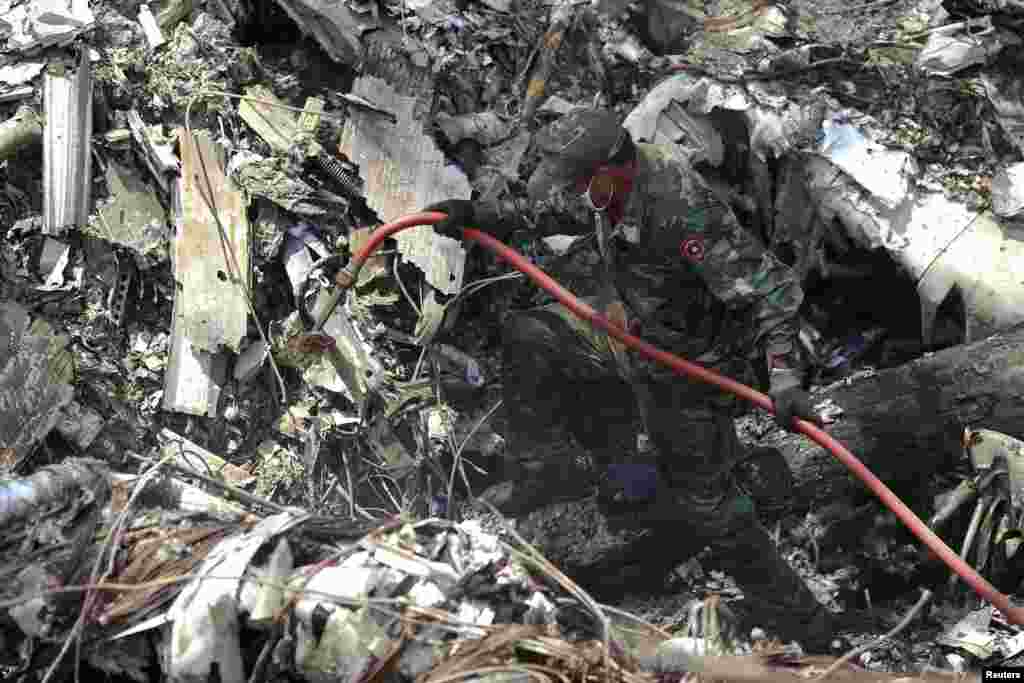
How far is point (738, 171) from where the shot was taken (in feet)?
18.4

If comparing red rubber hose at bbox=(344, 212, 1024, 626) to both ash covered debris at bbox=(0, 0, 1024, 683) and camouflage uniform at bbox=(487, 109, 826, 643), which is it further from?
ash covered debris at bbox=(0, 0, 1024, 683)

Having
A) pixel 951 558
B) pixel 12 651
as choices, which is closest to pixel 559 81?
pixel 951 558

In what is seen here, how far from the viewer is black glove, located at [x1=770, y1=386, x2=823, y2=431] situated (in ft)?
13.4

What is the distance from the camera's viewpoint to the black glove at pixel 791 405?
4070 mm

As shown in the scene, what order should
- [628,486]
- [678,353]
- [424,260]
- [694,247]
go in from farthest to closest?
[424,260], [628,486], [678,353], [694,247]

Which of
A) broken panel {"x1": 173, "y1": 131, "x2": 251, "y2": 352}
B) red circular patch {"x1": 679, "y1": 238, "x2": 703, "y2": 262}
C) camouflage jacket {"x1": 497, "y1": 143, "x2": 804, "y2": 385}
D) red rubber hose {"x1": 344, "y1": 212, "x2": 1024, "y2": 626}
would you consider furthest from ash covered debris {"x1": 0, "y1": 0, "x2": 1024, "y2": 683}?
red circular patch {"x1": 679, "y1": 238, "x2": 703, "y2": 262}

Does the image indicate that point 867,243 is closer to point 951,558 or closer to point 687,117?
point 687,117

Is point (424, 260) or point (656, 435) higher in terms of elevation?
point (424, 260)

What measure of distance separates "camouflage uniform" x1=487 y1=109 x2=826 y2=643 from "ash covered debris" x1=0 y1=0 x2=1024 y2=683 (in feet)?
0.23

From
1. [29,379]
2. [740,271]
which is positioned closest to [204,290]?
[29,379]

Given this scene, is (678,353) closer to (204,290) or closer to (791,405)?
(791,405)

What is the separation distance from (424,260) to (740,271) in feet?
6.31

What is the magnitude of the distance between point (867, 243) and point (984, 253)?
0.54 m

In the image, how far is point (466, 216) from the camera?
4.66 metres
